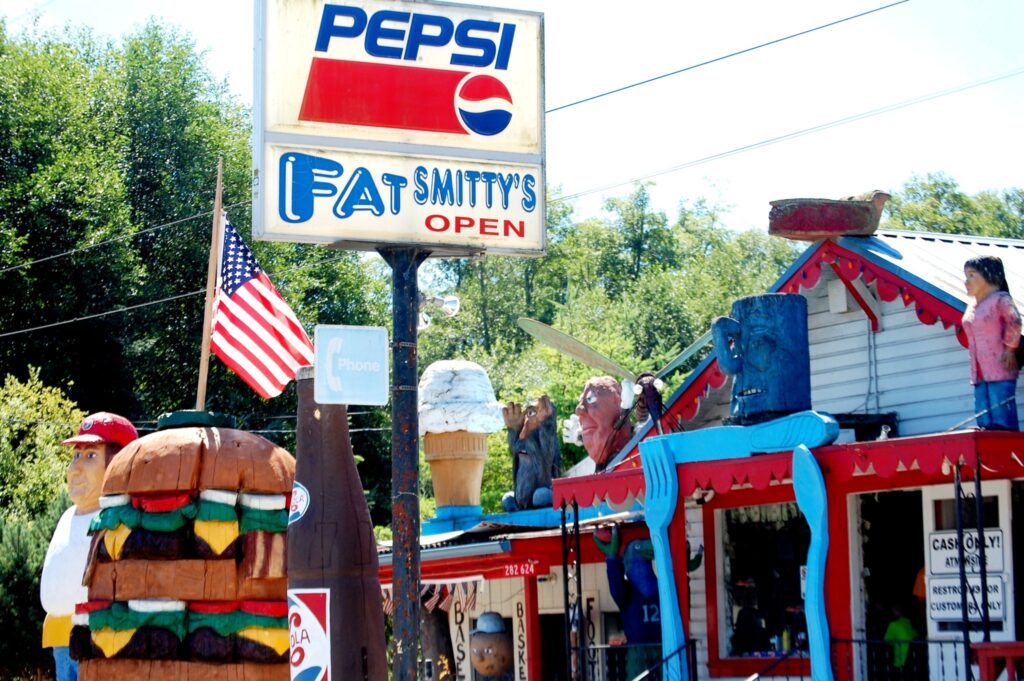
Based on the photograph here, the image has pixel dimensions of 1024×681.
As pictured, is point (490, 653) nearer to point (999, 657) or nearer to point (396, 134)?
point (999, 657)

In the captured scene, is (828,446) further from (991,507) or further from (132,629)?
(132,629)

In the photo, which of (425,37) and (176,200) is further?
(176,200)

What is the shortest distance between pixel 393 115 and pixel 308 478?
10.2 ft

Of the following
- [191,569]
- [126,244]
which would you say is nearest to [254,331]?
[191,569]

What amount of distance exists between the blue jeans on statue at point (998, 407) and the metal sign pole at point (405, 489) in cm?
478

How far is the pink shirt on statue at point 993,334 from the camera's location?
12.4m

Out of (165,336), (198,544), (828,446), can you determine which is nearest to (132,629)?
(198,544)

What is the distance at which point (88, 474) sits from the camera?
15.3m

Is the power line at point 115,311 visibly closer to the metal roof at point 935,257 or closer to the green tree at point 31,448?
the green tree at point 31,448

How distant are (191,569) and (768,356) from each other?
556cm

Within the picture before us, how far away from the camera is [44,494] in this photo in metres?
26.3

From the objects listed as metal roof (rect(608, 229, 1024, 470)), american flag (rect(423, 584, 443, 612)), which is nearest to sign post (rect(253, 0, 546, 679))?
metal roof (rect(608, 229, 1024, 470))

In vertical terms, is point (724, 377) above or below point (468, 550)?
above

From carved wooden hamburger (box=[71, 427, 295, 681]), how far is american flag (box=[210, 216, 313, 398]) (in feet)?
4.01
